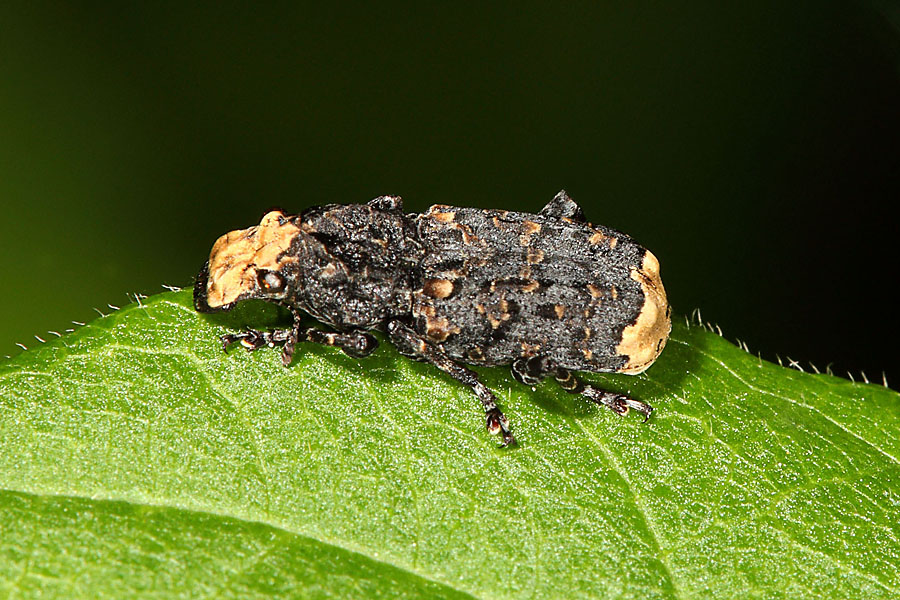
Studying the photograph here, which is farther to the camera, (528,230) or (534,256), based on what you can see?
(528,230)

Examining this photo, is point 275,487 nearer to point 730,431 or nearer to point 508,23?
point 730,431

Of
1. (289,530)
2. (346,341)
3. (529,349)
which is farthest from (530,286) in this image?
(289,530)

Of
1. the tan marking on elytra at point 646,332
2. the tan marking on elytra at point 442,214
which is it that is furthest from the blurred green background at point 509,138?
the tan marking on elytra at point 646,332

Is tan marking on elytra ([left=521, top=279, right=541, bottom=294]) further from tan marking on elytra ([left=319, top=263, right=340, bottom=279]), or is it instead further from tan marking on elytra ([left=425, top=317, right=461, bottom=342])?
tan marking on elytra ([left=319, top=263, right=340, bottom=279])

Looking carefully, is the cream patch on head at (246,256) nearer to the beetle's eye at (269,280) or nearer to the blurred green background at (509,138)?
the beetle's eye at (269,280)

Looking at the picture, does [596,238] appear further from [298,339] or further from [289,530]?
[289,530]

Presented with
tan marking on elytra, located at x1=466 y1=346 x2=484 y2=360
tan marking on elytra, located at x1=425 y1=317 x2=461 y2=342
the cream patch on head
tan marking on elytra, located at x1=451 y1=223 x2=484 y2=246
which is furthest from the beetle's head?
tan marking on elytra, located at x1=466 y1=346 x2=484 y2=360

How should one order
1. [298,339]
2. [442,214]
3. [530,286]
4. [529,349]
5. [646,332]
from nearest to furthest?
[298,339] < [646,332] < [529,349] < [530,286] < [442,214]
